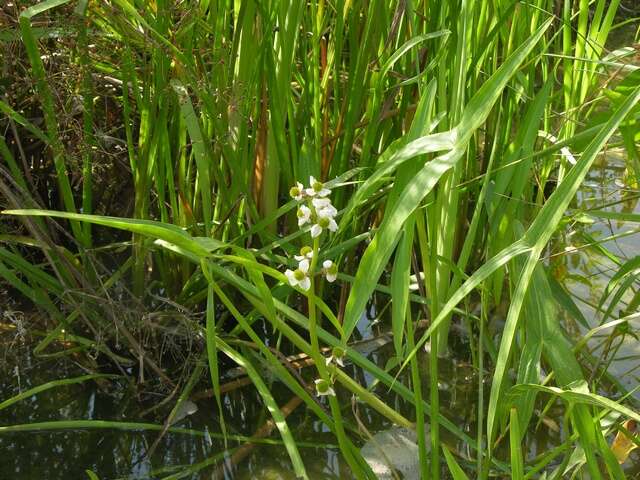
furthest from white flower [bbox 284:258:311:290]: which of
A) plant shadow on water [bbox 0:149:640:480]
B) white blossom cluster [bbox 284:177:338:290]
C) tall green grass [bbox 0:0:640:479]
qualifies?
plant shadow on water [bbox 0:149:640:480]

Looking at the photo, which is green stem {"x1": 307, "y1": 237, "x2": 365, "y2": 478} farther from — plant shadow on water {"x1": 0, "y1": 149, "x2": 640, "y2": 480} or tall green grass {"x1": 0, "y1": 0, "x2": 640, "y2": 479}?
plant shadow on water {"x1": 0, "y1": 149, "x2": 640, "y2": 480}

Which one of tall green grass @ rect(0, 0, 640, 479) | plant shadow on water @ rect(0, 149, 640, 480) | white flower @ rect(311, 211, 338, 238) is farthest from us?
plant shadow on water @ rect(0, 149, 640, 480)

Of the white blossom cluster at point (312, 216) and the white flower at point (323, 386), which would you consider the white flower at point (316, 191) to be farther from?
the white flower at point (323, 386)

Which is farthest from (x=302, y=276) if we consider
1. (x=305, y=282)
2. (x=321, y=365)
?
(x=321, y=365)

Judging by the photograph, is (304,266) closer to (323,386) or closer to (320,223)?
(320,223)

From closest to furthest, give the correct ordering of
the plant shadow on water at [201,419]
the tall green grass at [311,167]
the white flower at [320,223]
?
1. the white flower at [320,223]
2. the tall green grass at [311,167]
3. the plant shadow on water at [201,419]

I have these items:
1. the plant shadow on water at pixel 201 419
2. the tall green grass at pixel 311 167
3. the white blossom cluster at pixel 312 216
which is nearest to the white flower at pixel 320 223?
the white blossom cluster at pixel 312 216

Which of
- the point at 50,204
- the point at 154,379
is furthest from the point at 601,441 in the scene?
the point at 50,204

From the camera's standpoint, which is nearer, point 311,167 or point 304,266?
point 304,266

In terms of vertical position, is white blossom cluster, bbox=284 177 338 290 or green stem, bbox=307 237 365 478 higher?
white blossom cluster, bbox=284 177 338 290

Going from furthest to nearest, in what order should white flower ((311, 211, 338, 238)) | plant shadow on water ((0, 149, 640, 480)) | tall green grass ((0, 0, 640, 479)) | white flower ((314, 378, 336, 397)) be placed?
1. plant shadow on water ((0, 149, 640, 480))
2. tall green grass ((0, 0, 640, 479))
3. white flower ((314, 378, 336, 397))
4. white flower ((311, 211, 338, 238))

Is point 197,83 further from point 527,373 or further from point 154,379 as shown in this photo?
point 527,373
